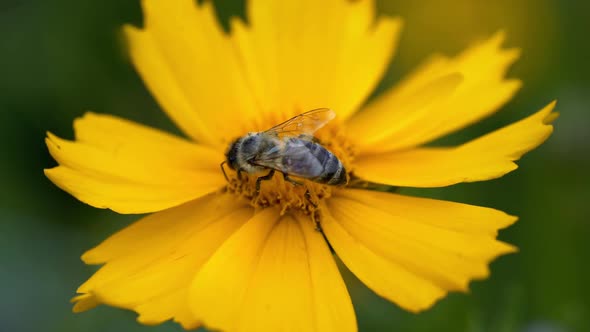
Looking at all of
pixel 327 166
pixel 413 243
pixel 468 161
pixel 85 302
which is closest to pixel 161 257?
pixel 85 302

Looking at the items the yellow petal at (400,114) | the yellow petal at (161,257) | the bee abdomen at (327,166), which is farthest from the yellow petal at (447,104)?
the yellow petal at (161,257)

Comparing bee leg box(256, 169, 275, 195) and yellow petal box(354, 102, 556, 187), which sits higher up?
bee leg box(256, 169, 275, 195)

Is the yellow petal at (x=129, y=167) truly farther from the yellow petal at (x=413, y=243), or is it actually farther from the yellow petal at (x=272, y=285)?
the yellow petal at (x=413, y=243)

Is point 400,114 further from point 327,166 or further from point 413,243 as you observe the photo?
point 413,243

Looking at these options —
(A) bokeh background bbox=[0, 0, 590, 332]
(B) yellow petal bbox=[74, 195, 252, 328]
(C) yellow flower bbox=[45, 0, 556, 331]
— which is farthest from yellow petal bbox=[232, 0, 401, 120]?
(A) bokeh background bbox=[0, 0, 590, 332]

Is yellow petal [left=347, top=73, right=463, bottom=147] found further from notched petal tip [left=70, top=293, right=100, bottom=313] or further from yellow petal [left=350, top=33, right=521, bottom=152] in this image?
notched petal tip [left=70, top=293, right=100, bottom=313]

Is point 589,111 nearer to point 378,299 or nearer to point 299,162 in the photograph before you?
point 378,299

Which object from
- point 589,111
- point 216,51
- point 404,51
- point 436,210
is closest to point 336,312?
point 436,210
